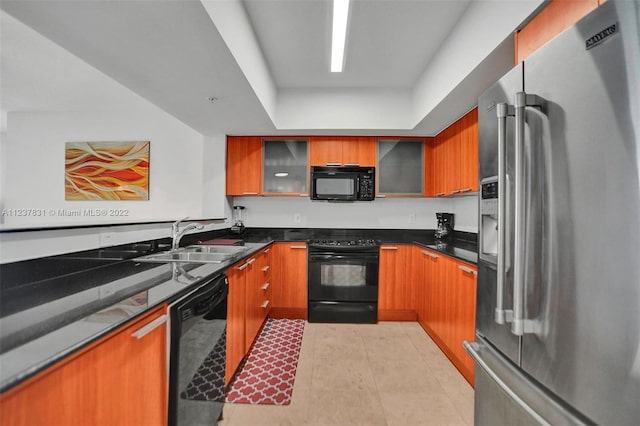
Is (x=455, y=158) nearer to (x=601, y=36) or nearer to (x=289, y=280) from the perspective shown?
(x=601, y=36)

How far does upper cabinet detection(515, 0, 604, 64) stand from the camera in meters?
0.99

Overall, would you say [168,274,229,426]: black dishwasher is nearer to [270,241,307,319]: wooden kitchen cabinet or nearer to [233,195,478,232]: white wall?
[270,241,307,319]: wooden kitchen cabinet

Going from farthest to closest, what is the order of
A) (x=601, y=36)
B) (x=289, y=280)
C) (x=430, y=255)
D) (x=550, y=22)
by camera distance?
(x=289, y=280)
(x=430, y=255)
(x=550, y=22)
(x=601, y=36)

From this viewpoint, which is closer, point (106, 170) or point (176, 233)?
point (176, 233)

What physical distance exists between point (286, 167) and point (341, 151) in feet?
2.33

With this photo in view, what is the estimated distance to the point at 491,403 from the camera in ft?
3.47

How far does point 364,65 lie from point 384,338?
2666 mm

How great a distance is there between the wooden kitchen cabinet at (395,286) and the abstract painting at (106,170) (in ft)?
10.3

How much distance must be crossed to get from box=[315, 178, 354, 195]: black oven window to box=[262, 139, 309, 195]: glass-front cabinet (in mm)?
171

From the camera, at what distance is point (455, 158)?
2.63 meters

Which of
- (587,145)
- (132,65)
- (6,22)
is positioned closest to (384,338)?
(587,145)

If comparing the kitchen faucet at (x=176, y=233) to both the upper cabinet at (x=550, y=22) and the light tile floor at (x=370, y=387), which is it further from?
the upper cabinet at (x=550, y=22)

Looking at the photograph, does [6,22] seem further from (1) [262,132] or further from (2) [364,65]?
(2) [364,65]

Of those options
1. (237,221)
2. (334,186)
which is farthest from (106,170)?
(334,186)
